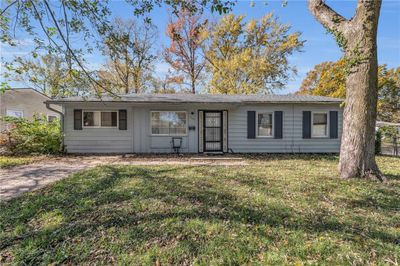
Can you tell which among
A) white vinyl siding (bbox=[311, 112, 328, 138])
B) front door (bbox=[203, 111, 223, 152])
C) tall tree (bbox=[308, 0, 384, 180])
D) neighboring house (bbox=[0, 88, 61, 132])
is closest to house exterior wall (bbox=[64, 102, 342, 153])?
white vinyl siding (bbox=[311, 112, 328, 138])

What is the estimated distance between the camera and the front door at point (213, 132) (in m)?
10.5

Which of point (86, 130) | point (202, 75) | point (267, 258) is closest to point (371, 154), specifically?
point (267, 258)

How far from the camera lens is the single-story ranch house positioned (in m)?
9.98

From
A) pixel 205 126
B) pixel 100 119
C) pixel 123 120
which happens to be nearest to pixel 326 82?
pixel 205 126

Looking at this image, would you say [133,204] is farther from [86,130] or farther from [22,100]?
[22,100]

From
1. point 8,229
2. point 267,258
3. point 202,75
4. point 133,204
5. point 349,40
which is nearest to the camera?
point 267,258

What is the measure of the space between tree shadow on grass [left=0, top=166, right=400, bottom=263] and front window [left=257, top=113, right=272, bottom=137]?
611 centimetres

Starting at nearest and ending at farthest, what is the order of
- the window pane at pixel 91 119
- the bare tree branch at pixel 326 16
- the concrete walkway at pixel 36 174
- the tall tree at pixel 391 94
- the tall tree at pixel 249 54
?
1. the concrete walkway at pixel 36 174
2. the bare tree branch at pixel 326 16
3. the window pane at pixel 91 119
4. the tall tree at pixel 249 54
5. the tall tree at pixel 391 94

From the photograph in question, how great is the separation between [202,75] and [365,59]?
17.6 metres

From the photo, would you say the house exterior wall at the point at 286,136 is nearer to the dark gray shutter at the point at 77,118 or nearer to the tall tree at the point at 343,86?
the dark gray shutter at the point at 77,118

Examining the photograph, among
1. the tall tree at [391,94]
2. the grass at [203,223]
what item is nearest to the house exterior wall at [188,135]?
the grass at [203,223]

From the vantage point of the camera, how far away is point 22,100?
17.9 meters

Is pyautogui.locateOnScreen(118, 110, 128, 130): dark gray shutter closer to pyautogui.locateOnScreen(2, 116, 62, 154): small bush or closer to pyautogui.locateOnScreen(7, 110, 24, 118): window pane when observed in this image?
pyautogui.locateOnScreen(2, 116, 62, 154): small bush

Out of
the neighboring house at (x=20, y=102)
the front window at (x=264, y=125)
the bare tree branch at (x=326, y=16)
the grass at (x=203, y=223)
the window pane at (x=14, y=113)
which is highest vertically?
the bare tree branch at (x=326, y=16)
